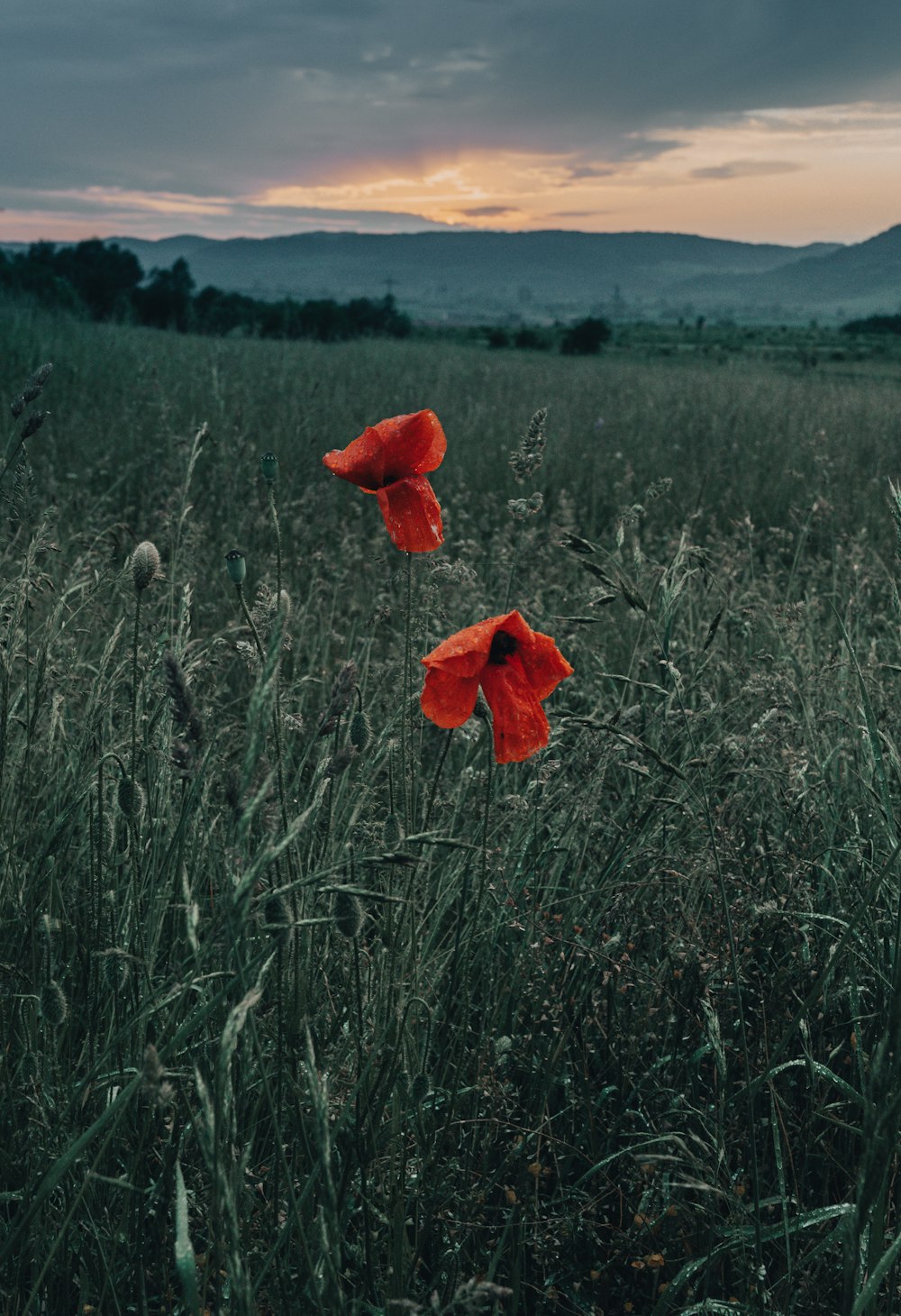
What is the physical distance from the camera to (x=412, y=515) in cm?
135

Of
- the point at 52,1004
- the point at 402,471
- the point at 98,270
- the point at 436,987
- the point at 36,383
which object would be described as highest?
the point at 98,270

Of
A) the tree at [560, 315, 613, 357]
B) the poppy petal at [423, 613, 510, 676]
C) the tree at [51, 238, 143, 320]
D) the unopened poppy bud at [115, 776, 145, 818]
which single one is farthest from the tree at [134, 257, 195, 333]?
the poppy petal at [423, 613, 510, 676]

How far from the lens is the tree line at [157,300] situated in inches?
815

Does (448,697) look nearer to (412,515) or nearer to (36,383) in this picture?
(412,515)

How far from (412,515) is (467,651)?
1.00 ft

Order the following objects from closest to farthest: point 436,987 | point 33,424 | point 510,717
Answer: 1. point 510,717
2. point 33,424
3. point 436,987

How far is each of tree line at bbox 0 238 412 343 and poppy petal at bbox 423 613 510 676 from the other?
1732cm

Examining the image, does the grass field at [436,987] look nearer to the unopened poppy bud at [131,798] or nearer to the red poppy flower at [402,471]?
the unopened poppy bud at [131,798]

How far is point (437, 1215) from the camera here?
1192 mm

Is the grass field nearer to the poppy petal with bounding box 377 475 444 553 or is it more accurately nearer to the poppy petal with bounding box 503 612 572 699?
the poppy petal with bounding box 503 612 572 699

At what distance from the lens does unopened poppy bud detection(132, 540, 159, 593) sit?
3.55 ft

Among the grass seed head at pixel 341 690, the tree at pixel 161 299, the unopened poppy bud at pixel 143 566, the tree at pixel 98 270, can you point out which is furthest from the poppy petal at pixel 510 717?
the tree at pixel 98 270

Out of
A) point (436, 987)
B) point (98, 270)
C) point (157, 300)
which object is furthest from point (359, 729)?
point (98, 270)

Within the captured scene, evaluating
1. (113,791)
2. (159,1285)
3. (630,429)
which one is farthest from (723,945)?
(630,429)
